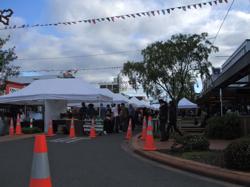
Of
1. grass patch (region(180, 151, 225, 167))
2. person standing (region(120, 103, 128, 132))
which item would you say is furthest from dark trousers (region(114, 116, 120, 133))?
grass patch (region(180, 151, 225, 167))

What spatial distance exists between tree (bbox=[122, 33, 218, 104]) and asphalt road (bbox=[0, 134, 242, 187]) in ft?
87.8

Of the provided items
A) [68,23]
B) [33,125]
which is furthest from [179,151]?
[33,125]

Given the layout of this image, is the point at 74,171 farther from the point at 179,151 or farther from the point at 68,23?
the point at 68,23

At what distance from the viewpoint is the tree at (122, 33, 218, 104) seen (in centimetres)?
4003

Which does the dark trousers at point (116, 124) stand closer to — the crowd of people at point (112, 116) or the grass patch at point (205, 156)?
the crowd of people at point (112, 116)

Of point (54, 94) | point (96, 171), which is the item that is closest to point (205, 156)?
point (96, 171)

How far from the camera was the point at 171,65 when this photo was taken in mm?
41719

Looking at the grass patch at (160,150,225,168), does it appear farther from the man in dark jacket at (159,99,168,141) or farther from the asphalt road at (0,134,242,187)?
the man in dark jacket at (159,99,168,141)

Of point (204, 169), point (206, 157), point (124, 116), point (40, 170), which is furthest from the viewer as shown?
point (124, 116)

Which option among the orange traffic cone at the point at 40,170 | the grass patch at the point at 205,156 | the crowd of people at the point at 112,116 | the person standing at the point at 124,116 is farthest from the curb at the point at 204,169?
the person standing at the point at 124,116

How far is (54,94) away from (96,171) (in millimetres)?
15035

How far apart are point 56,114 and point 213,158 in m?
16.8

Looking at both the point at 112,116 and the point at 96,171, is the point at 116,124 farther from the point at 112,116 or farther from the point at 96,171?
the point at 96,171

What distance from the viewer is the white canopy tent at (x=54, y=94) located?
81.8 ft
